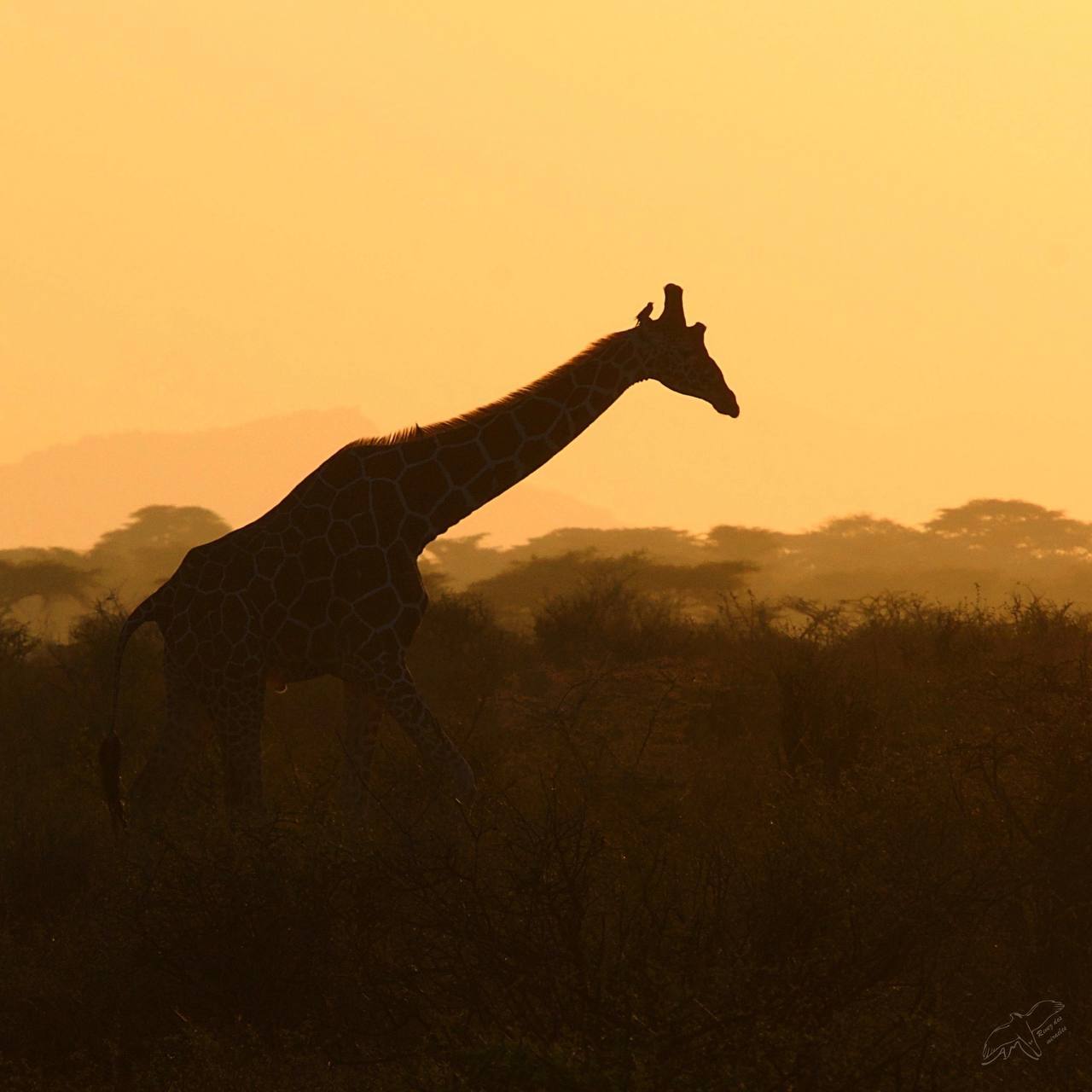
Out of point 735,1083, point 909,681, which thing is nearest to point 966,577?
point 909,681

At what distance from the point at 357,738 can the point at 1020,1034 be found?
449 centimetres

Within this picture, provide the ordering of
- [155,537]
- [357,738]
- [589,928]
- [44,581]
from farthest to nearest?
[155,537] < [44,581] < [357,738] < [589,928]

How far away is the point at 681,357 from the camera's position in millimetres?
10430

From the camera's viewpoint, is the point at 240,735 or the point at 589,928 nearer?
the point at 589,928

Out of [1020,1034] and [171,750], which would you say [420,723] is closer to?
[171,750]

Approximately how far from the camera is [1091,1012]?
6559 mm

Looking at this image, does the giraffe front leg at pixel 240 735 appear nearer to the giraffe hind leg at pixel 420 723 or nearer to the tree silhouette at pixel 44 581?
the giraffe hind leg at pixel 420 723

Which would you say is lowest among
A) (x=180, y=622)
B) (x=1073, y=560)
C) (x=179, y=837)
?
(x=1073, y=560)

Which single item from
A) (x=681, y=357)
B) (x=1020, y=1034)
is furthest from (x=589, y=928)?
(x=681, y=357)

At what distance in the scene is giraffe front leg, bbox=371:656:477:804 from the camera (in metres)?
9.52

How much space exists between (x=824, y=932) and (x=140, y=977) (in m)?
2.67

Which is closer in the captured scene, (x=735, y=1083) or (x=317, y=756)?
(x=735, y=1083)

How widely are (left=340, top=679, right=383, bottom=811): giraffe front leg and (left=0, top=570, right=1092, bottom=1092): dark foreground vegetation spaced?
0.88 ft

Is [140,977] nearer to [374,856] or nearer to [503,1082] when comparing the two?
[374,856]
